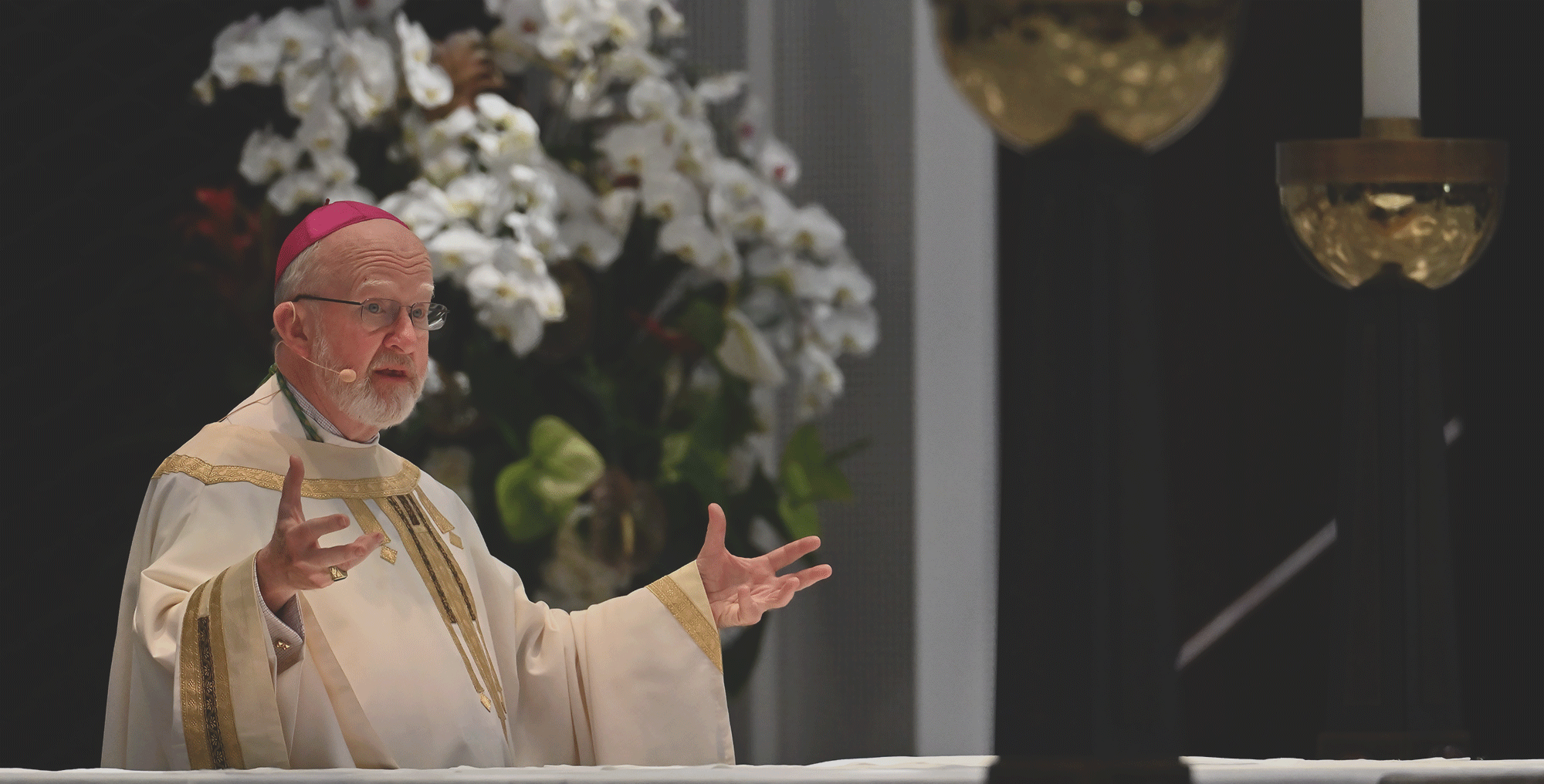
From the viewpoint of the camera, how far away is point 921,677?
3.96 metres

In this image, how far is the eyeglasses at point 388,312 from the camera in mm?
2439

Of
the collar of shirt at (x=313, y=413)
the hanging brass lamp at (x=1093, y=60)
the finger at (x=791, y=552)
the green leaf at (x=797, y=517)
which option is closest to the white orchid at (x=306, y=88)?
the collar of shirt at (x=313, y=413)

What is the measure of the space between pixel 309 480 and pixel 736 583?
56 cm

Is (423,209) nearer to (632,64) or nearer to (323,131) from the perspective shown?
(323,131)

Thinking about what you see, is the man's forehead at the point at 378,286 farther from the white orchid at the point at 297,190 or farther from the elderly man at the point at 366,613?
the white orchid at the point at 297,190

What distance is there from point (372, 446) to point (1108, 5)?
1.55m

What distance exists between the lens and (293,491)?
1.91m

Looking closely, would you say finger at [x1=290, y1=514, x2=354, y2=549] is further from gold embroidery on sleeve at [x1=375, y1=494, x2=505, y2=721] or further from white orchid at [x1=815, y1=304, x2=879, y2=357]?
white orchid at [x1=815, y1=304, x2=879, y2=357]

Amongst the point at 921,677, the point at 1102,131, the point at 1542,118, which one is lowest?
the point at 921,677

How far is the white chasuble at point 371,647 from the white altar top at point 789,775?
1.54ft

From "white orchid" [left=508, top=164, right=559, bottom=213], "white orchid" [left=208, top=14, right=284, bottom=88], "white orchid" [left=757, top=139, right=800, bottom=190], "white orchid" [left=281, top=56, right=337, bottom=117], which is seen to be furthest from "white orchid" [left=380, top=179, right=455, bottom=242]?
"white orchid" [left=757, top=139, right=800, bottom=190]

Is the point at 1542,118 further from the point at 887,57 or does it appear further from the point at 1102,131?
the point at 1102,131

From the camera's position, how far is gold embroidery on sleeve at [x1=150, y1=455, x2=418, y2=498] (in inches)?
92.7

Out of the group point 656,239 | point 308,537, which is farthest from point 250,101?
point 308,537
